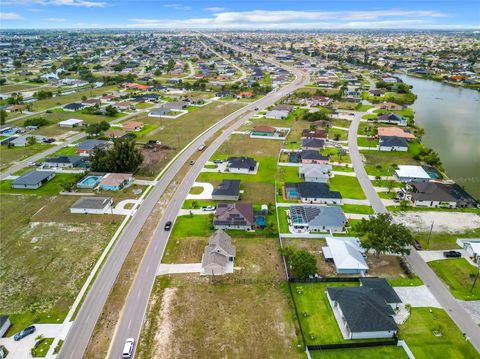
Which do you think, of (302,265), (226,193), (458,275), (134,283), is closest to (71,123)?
(226,193)

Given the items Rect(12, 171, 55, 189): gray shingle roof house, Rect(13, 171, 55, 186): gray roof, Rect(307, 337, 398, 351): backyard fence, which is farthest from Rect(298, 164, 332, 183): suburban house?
Rect(13, 171, 55, 186): gray roof

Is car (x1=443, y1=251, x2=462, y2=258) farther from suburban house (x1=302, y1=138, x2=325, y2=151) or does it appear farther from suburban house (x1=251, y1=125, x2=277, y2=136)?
suburban house (x1=251, y1=125, x2=277, y2=136)

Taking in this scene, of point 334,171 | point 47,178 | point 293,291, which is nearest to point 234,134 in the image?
point 334,171

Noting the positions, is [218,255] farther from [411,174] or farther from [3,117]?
[3,117]

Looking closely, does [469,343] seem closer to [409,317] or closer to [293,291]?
[409,317]

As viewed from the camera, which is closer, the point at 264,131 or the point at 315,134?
the point at 315,134

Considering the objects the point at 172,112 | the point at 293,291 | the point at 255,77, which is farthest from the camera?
the point at 255,77
